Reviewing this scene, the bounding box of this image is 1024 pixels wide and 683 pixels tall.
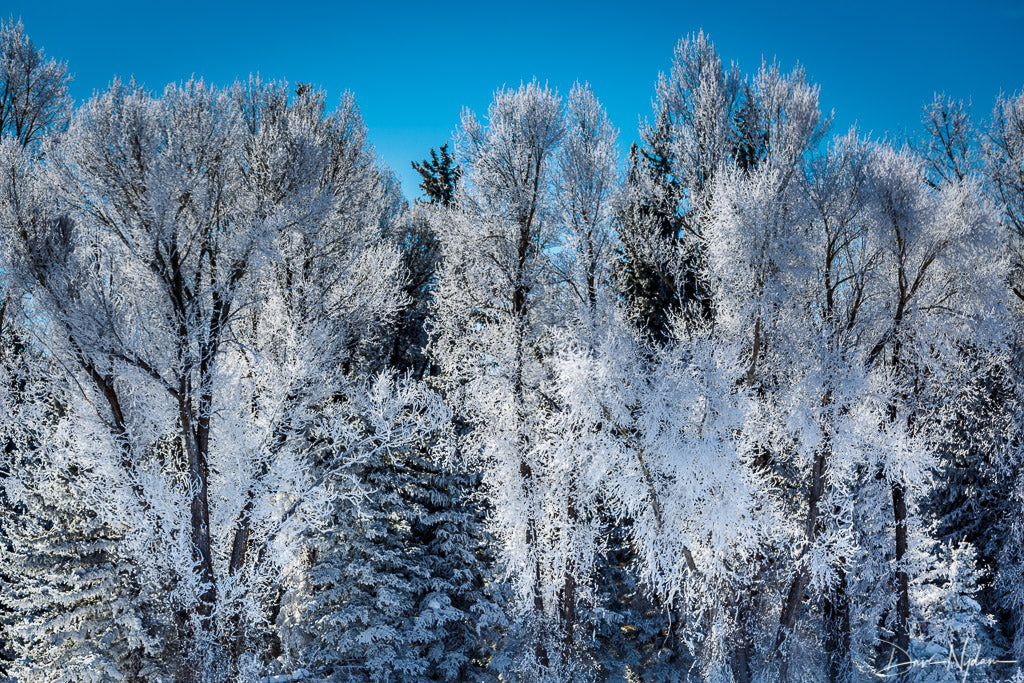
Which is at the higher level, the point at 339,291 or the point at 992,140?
the point at 992,140

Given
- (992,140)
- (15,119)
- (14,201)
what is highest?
(992,140)

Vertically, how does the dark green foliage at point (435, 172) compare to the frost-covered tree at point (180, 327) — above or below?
above

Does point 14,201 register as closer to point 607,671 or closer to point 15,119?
point 15,119

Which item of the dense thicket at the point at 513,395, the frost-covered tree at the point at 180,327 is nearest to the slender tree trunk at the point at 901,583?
the dense thicket at the point at 513,395

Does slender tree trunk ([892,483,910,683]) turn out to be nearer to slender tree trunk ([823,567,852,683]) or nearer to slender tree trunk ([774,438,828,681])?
slender tree trunk ([823,567,852,683])

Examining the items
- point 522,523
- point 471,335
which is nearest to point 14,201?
point 471,335

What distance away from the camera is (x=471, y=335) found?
10961mm

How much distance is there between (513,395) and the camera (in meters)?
10.5

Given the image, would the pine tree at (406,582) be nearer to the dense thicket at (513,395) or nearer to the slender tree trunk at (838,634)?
the dense thicket at (513,395)

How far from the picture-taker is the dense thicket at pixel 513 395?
27.6 feet

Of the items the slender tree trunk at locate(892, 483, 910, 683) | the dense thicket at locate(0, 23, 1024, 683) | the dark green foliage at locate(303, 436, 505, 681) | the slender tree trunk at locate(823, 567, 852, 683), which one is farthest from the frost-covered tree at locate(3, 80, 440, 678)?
the slender tree trunk at locate(892, 483, 910, 683)

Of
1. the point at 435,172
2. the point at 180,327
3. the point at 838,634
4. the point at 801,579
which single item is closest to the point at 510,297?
the point at 180,327

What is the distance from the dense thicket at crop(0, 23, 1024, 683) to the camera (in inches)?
331

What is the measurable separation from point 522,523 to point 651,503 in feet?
6.85
